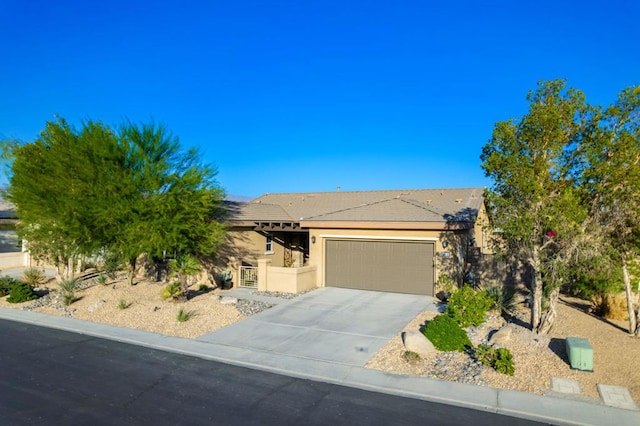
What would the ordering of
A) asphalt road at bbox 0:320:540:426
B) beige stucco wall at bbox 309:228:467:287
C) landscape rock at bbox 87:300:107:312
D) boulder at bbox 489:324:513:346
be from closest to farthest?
asphalt road at bbox 0:320:540:426, boulder at bbox 489:324:513:346, landscape rock at bbox 87:300:107:312, beige stucco wall at bbox 309:228:467:287

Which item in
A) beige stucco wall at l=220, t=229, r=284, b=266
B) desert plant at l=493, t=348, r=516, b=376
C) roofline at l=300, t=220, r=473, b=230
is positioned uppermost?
roofline at l=300, t=220, r=473, b=230

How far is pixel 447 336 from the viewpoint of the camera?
11.1 meters

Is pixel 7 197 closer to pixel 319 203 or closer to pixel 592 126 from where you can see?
pixel 319 203

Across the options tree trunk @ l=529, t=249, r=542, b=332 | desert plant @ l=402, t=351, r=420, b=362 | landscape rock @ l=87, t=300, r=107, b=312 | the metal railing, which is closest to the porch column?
the metal railing

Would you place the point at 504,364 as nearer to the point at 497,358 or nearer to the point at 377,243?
the point at 497,358

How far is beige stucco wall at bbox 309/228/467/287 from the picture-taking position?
57.5ft

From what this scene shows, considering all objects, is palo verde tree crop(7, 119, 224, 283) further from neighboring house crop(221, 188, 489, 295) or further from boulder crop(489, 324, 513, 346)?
boulder crop(489, 324, 513, 346)

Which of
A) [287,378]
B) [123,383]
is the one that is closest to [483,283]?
[287,378]

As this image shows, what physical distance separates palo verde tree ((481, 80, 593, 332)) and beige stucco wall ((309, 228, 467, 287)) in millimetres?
5484

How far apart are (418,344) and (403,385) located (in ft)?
6.62

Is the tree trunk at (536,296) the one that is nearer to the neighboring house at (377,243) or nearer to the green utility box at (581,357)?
the green utility box at (581,357)

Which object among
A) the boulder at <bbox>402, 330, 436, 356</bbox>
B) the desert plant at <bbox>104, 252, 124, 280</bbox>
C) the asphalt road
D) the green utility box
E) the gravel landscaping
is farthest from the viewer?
the desert plant at <bbox>104, 252, 124, 280</bbox>

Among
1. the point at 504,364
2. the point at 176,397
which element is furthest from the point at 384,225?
the point at 176,397

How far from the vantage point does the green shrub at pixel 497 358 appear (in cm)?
945
